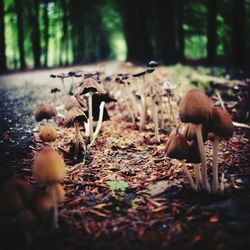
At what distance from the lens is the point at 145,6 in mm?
19781

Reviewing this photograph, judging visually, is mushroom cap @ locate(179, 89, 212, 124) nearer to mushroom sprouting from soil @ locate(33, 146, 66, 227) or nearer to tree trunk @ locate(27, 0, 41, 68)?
mushroom sprouting from soil @ locate(33, 146, 66, 227)

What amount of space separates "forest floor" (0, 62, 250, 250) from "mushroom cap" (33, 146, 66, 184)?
468 mm

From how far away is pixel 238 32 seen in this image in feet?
48.9

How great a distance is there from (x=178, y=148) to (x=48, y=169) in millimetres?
1302

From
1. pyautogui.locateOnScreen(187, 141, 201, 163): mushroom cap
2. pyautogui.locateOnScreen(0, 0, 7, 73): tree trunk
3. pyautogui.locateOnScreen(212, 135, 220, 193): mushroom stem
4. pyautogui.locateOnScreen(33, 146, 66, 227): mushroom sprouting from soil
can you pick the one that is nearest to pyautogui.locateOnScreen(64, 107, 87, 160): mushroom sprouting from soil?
pyautogui.locateOnScreen(33, 146, 66, 227): mushroom sprouting from soil

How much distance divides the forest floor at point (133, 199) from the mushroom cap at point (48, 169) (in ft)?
1.54

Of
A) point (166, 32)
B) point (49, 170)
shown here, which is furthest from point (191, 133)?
point (166, 32)

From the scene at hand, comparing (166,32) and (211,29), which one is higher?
(211,29)

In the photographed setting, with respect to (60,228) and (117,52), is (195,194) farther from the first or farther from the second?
(117,52)

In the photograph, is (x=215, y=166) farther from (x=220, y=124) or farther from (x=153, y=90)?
(x=153, y=90)

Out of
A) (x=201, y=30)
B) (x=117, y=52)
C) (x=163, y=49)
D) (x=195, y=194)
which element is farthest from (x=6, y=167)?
(x=117, y=52)

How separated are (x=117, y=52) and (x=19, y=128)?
263ft

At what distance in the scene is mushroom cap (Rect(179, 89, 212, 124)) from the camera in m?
2.96

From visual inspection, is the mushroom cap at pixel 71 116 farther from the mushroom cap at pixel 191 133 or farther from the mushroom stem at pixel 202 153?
the mushroom stem at pixel 202 153
